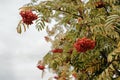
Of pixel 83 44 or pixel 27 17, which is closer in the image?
pixel 83 44

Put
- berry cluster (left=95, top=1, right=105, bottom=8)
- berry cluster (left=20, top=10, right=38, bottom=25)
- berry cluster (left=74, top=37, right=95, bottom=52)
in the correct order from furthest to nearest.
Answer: berry cluster (left=95, top=1, right=105, bottom=8) < berry cluster (left=20, top=10, right=38, bottom=25) < berry cluster (left=74, top=37, right=95, bottom=52)

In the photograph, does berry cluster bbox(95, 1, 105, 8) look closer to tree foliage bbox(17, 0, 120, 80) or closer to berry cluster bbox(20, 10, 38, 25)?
tree foliage bbox(17, 0, 120, 80)

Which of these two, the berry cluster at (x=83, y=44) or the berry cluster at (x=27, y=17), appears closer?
the berry cluster at (x=83, y=44)

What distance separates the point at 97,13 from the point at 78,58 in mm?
1069

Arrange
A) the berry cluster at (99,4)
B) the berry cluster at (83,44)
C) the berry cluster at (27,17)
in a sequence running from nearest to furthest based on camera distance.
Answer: the berry cluster at (83,44) < the berry cluster at (27,17) < the berry cluster at (99,4)

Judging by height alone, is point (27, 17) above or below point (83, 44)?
above

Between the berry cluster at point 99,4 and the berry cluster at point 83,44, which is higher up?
the berry cluster at point 99,4

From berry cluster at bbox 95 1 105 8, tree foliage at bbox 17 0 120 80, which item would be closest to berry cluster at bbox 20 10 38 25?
tree foliage at bbox 17 0 120 80

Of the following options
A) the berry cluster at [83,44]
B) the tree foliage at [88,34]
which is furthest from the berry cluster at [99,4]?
the berry cluster at [83,44]

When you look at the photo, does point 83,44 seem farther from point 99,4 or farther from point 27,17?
point 99,4

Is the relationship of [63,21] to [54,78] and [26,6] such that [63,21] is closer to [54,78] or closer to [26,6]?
[26,6]

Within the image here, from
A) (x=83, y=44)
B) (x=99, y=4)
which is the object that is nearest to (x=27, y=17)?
(x=83, y=44)

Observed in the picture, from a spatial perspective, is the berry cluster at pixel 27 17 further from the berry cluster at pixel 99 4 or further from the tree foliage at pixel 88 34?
the berry cluster at pixel 99 4

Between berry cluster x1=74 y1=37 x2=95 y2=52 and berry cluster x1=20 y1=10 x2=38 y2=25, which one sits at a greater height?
berry cluster x1=20 y1=10 x2=38 y2=25
